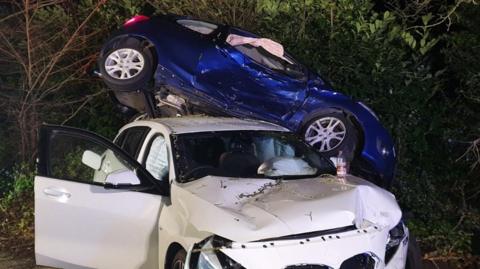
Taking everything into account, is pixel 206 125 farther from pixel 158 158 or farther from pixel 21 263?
pixel 21 263

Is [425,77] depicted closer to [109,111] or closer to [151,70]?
[151,70]

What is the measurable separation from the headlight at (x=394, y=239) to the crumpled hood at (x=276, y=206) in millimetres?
88

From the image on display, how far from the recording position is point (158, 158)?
5.39 meters

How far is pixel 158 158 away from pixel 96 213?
29.4 inches

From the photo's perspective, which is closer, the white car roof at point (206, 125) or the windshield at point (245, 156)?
the windshield at point (245, 156)

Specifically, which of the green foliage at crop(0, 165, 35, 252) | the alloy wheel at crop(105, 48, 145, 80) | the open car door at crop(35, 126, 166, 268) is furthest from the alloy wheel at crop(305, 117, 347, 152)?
the green foliage at crop(0, 165, 35, 252)

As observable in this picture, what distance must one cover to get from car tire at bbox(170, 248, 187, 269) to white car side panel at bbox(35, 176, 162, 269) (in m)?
0.30

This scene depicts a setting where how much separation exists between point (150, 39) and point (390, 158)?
3206mm

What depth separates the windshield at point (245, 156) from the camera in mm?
5062

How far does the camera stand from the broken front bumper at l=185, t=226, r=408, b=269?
384cm

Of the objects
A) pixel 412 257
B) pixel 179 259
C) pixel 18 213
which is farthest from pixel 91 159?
pixel 18 213

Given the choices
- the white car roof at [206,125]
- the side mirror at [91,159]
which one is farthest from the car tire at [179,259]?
the white car roof at [206,125]

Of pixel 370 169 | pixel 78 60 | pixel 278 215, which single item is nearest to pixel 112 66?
pixel 78 60

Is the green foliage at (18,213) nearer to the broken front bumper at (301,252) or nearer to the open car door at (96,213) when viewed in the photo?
the open car door at (96,213)
